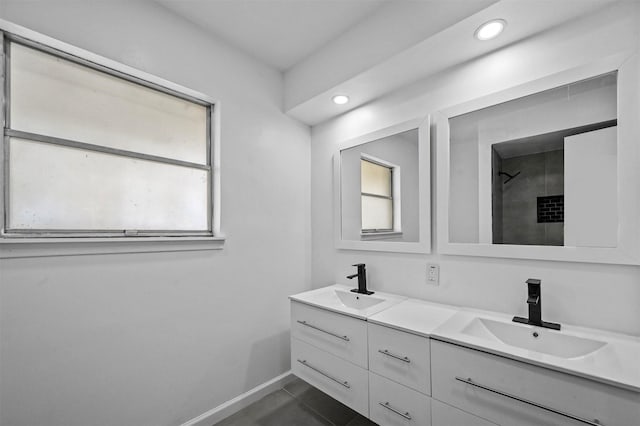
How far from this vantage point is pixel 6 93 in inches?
50.1

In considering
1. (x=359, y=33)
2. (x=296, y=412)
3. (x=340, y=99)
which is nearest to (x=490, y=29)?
(x=359, y=33)

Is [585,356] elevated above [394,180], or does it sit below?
below

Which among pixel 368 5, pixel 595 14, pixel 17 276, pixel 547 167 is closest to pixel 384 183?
pixel 547 167

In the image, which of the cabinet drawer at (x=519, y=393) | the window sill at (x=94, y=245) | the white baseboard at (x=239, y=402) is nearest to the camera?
the cabinet drawer at (x=519, y=393)

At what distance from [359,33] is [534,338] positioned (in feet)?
6.44

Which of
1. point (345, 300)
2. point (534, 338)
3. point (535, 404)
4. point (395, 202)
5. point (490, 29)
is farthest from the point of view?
point (345, 300)

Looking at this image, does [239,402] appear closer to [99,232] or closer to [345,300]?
[345,300]

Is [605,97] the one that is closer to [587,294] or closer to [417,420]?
[587,294]

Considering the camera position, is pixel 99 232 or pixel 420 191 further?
pixel 420 191

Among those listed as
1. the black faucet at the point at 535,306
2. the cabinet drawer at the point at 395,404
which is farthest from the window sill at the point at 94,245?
the black faucet at the point at 535,306

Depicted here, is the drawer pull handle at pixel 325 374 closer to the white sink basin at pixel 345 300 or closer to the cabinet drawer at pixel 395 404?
the cabinet drawer at pixel 395 404

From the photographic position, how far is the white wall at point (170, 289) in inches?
51.0

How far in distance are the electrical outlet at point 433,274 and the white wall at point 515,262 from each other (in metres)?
0.03

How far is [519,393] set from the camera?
104 centimetres
